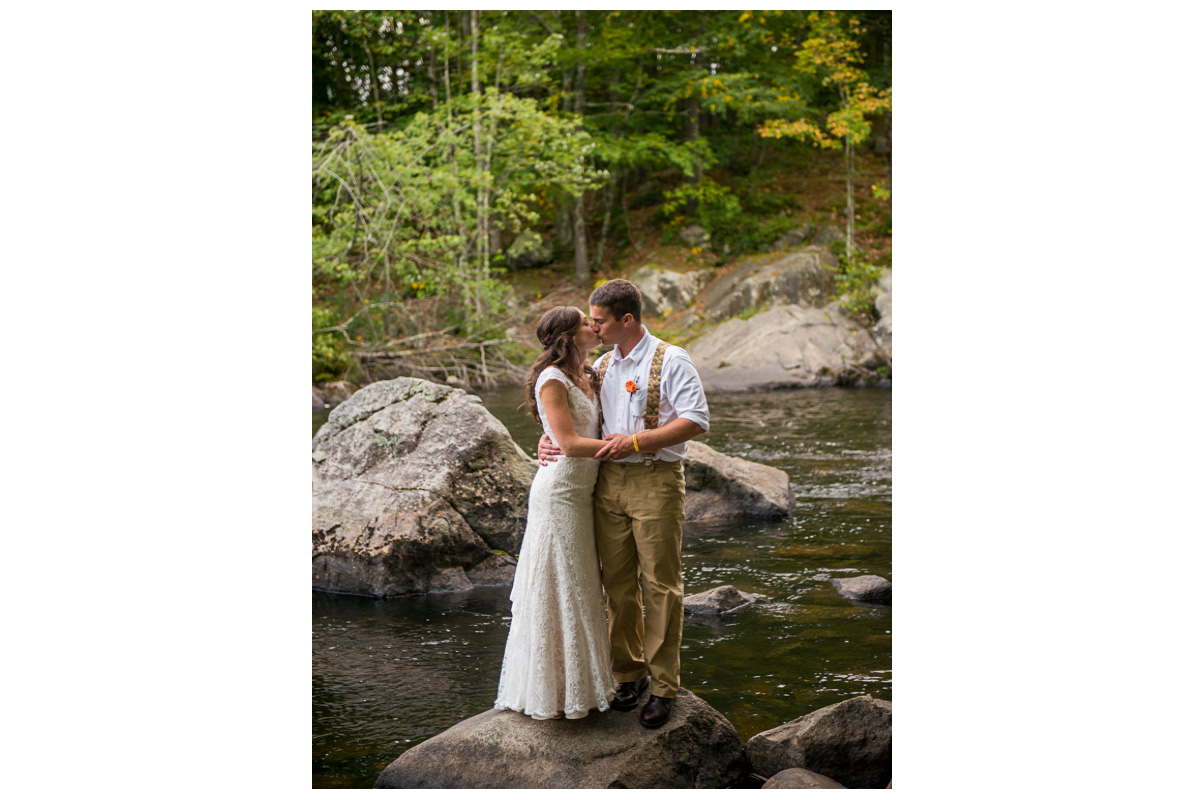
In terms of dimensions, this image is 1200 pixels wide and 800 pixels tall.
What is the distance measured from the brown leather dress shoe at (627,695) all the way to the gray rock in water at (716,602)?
2190mm

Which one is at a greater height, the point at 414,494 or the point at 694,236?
the point at 694,236

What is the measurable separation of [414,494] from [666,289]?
16595 mm

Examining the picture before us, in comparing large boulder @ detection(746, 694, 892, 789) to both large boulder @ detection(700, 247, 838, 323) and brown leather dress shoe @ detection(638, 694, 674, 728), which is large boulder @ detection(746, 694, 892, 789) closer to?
brown leather dress shoe @ detection(638, 694, 674, 728)

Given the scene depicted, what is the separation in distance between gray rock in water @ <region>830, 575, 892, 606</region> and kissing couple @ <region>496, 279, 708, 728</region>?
3.02m

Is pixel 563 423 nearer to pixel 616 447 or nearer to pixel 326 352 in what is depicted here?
pixel 616 447

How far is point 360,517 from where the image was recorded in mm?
7051

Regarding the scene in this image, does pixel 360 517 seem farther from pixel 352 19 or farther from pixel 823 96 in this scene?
pixel 823 96

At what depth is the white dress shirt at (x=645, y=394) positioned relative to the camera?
12.4ft

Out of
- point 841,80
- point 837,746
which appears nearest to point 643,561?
point 837,746

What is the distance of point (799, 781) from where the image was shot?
12.4 ft

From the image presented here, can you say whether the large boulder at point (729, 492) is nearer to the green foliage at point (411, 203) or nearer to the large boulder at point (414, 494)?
the large boulder at point (414, 494)

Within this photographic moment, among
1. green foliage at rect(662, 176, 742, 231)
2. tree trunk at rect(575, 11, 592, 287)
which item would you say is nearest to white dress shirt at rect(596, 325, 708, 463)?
tree trunk at rect(575, 11, 592, 287)
